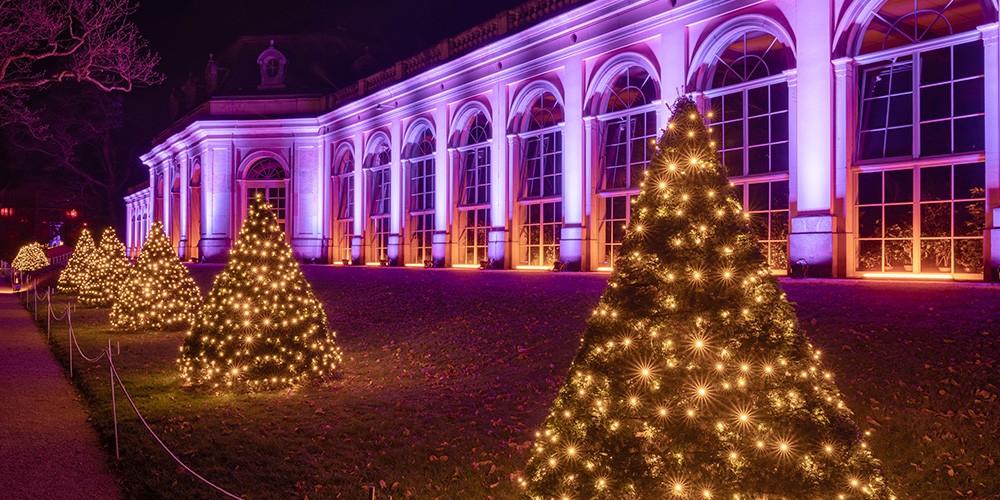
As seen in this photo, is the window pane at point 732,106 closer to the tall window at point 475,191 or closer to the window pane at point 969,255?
the window pane at point 969,255

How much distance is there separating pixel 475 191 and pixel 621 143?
7.43 m

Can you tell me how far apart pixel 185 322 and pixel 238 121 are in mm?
24362

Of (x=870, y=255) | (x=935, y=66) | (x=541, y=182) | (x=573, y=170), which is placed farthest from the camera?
(x=541, y=182)

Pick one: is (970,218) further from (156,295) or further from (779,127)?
(156,295)

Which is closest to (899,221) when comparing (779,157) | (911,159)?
(911,159)

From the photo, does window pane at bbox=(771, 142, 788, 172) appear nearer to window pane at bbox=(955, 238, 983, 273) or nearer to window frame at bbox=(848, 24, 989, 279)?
window frame at bbox=(848, 24, 989, 279)

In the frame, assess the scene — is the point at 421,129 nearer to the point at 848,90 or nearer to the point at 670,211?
the point at 848,90

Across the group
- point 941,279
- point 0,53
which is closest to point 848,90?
point 941,279

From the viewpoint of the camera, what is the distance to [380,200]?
1332 inches

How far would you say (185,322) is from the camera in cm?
1766

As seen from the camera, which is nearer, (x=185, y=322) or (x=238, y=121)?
(x=185, y=322)

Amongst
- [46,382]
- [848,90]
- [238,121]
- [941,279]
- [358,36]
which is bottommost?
[46,382]

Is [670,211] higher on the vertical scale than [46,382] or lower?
higher

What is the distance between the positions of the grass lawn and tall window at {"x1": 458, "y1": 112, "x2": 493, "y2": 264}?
13091mm
